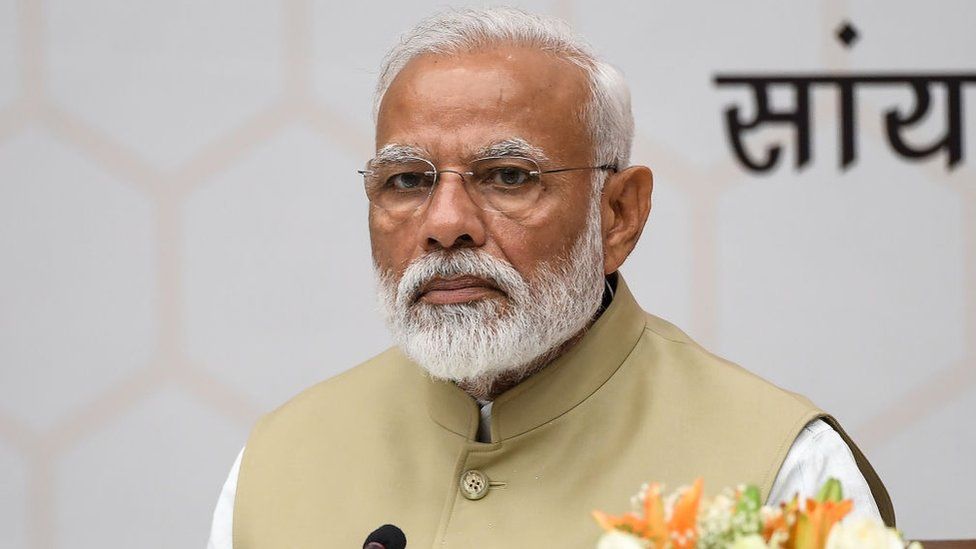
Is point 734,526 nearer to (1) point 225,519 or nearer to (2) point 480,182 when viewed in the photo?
(2) point 480,182

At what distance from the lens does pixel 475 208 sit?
1789mm

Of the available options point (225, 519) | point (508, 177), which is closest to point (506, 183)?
point (508, 177)

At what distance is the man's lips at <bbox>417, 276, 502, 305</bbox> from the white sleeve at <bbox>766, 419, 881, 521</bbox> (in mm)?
462

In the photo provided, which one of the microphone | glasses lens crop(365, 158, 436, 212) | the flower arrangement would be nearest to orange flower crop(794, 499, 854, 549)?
the flower arrangement

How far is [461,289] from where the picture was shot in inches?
71.1

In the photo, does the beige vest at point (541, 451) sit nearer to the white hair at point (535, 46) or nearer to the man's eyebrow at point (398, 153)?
the white hair at point (535, 46)

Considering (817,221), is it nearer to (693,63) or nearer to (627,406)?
(693,63)

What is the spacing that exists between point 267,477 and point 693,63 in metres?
1.43

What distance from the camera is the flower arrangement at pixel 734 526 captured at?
103 cm

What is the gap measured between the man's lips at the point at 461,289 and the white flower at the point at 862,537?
84 centimetres

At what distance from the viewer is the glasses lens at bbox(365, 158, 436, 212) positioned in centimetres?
182

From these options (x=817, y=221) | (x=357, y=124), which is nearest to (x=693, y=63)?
(x=817, y=221)

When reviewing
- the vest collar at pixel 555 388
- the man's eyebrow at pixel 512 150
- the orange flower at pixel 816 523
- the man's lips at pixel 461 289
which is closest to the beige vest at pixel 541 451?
the vest collar at pixel 555 388

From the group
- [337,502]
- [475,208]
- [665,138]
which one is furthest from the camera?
[665,138]
